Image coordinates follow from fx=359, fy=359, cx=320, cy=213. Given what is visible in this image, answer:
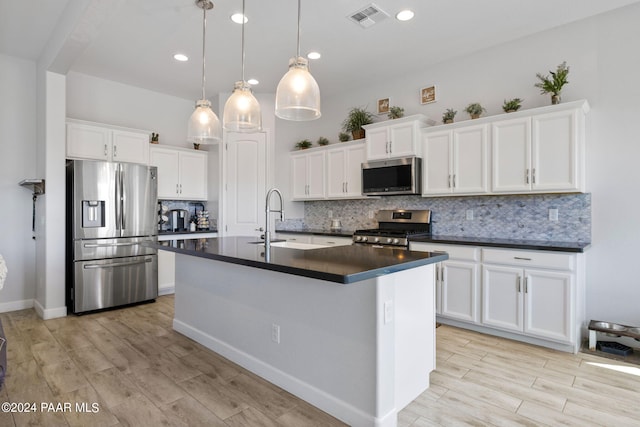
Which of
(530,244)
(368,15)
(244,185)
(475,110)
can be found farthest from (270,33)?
(530,244)

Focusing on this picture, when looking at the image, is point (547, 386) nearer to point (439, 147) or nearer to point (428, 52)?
point (439, 147)

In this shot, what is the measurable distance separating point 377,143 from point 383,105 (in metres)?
0.72

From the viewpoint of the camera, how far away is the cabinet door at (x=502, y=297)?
124 inches

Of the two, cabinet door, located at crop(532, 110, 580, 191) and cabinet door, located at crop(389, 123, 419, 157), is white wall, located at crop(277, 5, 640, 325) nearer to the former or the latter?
cabinet door, located at crop(532, 110, 580, 191)

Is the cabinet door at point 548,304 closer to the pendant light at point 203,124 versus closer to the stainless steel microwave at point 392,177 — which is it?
the stainless steel microwave at point 392,177

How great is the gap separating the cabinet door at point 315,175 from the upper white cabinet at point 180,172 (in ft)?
5.42

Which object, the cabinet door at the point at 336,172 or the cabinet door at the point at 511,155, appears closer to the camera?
the cabinet door at the point at 511,155

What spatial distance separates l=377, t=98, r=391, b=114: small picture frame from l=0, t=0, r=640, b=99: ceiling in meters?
0.29

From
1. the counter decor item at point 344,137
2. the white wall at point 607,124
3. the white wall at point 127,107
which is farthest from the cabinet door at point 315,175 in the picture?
the white wall at point 607,124

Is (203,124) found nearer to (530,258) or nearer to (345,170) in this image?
(345,170)

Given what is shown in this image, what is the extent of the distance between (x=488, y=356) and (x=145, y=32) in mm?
4307

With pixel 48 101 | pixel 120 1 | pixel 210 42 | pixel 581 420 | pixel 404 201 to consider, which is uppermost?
pixel 210 42

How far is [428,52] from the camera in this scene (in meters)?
3.93

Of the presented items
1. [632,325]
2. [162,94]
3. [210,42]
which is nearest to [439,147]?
[632,325]
